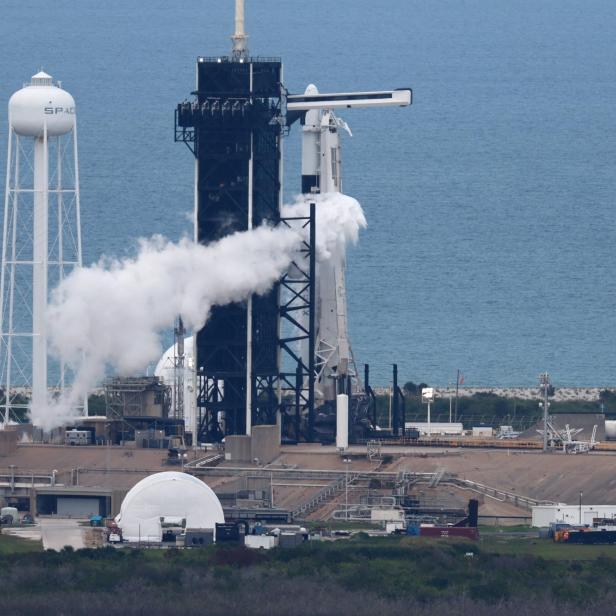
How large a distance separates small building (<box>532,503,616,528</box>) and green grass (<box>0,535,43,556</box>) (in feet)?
60.0

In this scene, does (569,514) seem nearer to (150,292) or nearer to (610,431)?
(610,431)

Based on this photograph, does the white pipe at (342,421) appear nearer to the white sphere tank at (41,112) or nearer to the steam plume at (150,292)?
the steam plume at (150,292)

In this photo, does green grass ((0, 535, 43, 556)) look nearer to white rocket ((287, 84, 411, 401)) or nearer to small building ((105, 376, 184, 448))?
small building ((105, 376, 184, 448))

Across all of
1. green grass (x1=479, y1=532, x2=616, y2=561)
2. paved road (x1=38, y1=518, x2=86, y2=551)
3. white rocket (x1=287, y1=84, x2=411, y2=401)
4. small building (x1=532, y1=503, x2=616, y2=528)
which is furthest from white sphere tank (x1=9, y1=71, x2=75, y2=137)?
green grass (x1=479, y1=532, x2=616, y2=561)

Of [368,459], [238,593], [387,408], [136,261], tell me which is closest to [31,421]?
[136,261]

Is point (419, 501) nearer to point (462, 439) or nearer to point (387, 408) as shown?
point (462, 439)

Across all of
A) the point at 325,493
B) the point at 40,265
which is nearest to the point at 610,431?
the point at 325,493

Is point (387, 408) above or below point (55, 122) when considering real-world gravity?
below

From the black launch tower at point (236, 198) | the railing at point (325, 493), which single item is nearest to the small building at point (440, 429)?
the black launch tower at point (236, 198)

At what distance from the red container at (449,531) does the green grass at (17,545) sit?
13368 mm

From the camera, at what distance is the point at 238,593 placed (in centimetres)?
8469

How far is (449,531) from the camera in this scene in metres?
99.0

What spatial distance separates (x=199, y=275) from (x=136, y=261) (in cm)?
357

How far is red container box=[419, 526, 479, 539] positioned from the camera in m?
98.6
